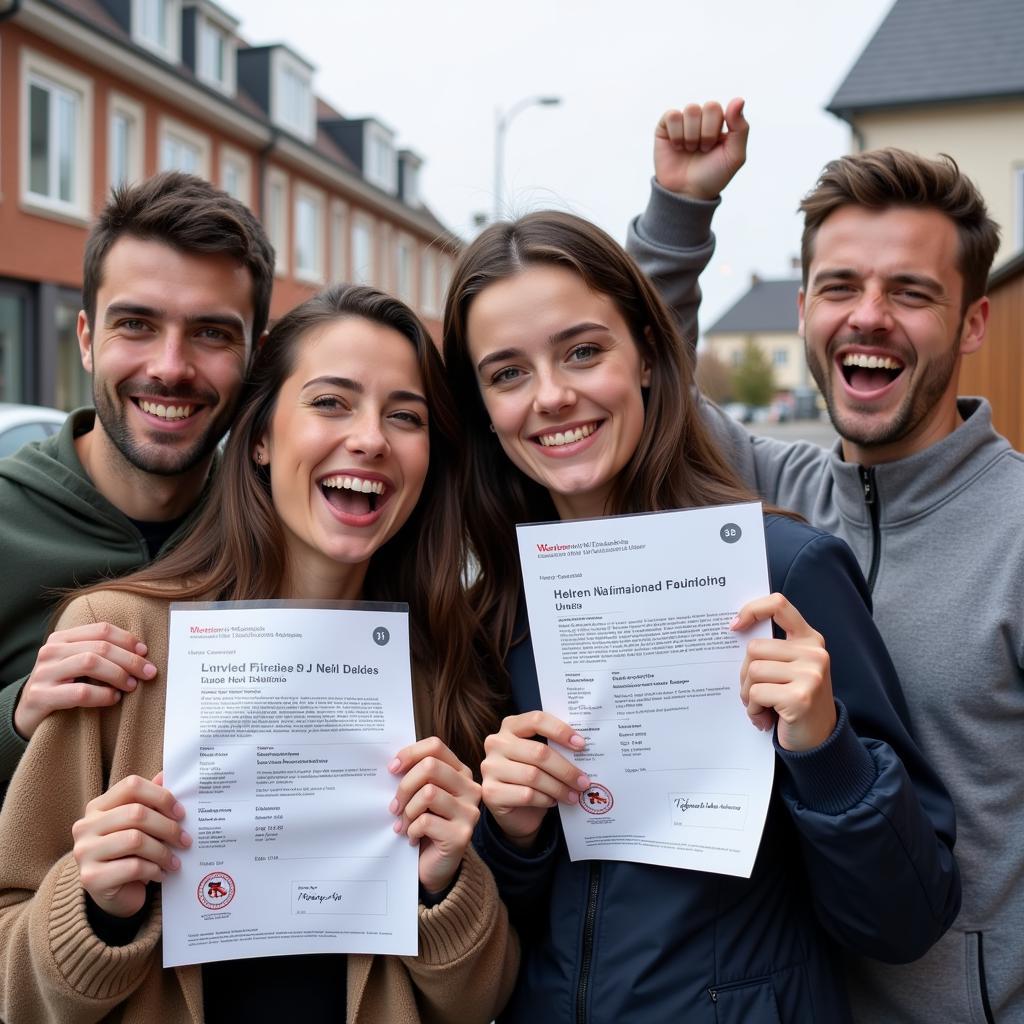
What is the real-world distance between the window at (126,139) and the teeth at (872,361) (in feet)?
61.2

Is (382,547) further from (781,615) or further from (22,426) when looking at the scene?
(22,426)

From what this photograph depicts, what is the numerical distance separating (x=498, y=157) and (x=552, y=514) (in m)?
→ 19.2

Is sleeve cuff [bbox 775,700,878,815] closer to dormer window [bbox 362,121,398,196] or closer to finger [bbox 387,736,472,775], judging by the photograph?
finger [bbox 387,736,472,775]

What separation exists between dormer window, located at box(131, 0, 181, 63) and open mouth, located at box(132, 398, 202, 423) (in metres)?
20.0

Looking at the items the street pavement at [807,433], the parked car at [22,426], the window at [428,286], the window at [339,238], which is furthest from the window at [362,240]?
the parked car at [22,426]

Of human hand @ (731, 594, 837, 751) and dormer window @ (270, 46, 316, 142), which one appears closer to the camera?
human hand @ (731, 594, 837, 751)

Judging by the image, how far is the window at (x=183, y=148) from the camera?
65.5 ft

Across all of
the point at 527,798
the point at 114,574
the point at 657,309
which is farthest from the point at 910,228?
the point at 114,574

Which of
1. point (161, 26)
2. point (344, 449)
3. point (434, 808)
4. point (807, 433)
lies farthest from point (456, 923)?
point (807, 433)

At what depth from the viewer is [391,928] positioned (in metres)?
1.92

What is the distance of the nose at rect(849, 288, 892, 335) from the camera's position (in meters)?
2.46

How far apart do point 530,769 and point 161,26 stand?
23034 millimetres

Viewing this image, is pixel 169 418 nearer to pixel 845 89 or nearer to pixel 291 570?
pixel 291 570

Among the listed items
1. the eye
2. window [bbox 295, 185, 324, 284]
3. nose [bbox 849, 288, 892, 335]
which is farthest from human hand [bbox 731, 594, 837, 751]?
window [bbox 295, 185, 324, 284]
